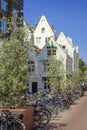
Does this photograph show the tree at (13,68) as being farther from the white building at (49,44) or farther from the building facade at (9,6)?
the white building at (49,44)

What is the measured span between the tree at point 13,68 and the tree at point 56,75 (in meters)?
17.0

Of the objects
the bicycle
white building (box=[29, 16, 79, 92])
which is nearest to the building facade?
white building (box=[29, 16, 79, 92])

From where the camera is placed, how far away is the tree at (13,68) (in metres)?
16.6

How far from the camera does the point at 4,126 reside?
1433cm

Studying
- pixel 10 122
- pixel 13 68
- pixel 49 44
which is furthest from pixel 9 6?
pixel 10 122

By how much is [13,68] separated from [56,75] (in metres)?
18.8

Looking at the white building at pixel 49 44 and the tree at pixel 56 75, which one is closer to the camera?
the tree at pixel 56 75

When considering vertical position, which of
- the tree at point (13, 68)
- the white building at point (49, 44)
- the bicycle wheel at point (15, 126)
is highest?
the white building at point (49, 44)

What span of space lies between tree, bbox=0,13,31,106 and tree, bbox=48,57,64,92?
55.8 ft

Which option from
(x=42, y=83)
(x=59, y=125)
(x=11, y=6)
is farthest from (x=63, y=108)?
(x=42, y=83)

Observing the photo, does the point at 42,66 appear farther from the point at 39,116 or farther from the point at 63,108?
the point at 39,116

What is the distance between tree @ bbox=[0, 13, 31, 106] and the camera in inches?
653

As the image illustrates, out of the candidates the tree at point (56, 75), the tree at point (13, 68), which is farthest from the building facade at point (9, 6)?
the tree at point (13, 68)

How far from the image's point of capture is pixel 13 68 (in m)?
16.9
